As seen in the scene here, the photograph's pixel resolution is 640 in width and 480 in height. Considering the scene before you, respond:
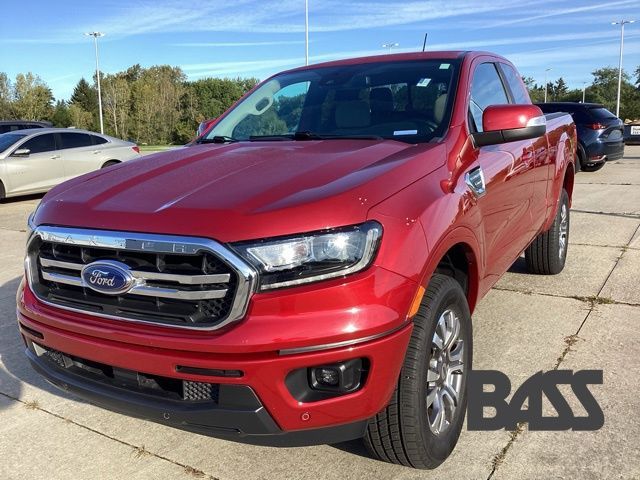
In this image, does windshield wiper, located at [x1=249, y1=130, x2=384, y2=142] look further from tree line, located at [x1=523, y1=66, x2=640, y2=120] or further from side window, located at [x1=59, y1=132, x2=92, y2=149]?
tree line, located at [x1=523, y1=66, x2=640, y2=120]

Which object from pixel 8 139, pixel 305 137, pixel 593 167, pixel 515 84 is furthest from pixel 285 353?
pixel 593 167

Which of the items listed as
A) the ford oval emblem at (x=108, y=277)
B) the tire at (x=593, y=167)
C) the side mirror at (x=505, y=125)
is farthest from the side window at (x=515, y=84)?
the tire at (x=593, y=167)

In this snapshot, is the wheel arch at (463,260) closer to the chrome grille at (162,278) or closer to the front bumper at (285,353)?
the front bumper at (285,353)

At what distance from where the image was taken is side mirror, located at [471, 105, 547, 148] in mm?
3012

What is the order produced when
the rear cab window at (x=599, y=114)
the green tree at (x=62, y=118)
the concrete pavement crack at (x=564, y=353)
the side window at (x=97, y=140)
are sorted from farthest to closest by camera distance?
1. the green tree at (x=62, y=118)
2. the side window at (x=97, y=140)
3. the rear cab window at (x=599, y=114)
4. the concrete pavement crack at (x=564, y=353)

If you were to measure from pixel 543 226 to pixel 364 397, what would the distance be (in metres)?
3.08

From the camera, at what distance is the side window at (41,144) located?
1220 centimetres

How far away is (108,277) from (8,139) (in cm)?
1179

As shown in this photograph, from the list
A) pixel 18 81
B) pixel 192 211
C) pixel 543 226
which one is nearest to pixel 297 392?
pixel 192 211

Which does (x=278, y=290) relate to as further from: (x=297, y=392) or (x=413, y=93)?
(x=413, y=93)

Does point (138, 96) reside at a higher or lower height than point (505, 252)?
higher

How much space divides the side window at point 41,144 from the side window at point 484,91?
1087cm

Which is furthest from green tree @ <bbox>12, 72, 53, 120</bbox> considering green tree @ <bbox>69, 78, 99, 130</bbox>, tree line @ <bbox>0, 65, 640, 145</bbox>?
green tree @ <bbox>69, 78, 99, 130</bbox>

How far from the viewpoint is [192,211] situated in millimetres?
2143
